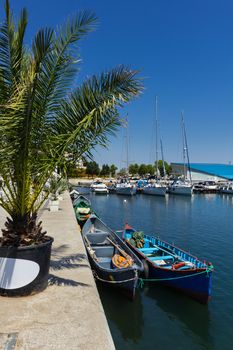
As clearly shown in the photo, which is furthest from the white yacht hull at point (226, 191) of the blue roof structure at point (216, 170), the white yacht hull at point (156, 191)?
the blue roof structure at point (216, 170)

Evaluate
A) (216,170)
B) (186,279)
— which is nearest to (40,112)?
(186,279)

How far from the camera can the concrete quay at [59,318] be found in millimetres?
4086

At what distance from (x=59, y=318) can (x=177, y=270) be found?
7017 mm

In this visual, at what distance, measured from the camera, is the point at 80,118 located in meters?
5.87

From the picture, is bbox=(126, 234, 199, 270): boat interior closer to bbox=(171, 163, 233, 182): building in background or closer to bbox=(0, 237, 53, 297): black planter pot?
bbox=(0, 237, 53, 297): black planter pot

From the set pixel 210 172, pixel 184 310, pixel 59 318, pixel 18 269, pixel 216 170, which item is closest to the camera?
pixel 59 318

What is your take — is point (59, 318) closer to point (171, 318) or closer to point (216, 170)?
point (171, 318)

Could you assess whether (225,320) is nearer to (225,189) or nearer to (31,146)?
(31,146)

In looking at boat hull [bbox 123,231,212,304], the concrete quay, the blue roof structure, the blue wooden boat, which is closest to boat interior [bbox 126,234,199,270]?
the blue wooden boat

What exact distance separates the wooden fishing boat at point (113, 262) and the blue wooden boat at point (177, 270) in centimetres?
78

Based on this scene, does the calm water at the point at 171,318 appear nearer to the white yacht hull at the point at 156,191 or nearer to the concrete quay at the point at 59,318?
the concrete quay at the point at 59,318

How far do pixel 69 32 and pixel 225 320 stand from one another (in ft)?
31.8

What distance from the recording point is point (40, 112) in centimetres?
566

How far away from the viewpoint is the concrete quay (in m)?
4.09
